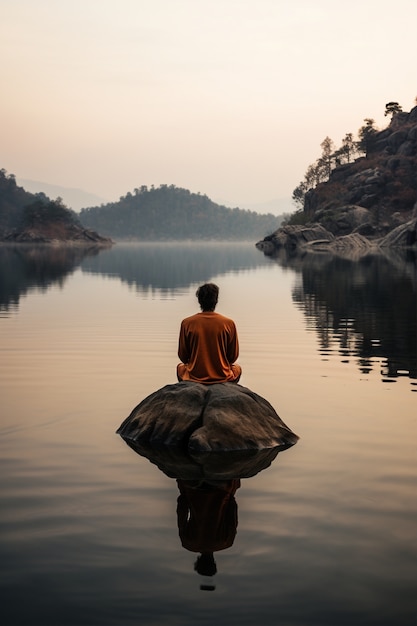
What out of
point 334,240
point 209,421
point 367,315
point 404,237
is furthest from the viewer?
point 334,240

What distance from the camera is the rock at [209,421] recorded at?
1094 cm

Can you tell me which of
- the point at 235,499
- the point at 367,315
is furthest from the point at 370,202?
the point at 235,499

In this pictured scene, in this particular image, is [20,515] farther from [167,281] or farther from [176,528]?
[167,281]

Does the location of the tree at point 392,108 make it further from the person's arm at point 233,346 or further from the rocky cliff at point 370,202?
the person's arm at point 233,346

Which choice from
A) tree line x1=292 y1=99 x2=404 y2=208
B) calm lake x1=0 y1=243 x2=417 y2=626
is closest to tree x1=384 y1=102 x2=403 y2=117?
tree line x1=292 y1=99 x2=404 y2=208

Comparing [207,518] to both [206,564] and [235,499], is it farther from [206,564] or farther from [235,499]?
[206,564]

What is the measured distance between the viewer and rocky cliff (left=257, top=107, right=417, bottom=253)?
415 feet

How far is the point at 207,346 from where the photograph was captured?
38.4 ft

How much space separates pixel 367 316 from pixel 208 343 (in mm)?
17686

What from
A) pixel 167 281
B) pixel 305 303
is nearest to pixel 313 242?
pixel 167 281

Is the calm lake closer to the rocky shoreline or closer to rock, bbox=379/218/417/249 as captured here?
rock, bbox=379/218/417/249

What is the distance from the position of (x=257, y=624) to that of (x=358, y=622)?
733 mm

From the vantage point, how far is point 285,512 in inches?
330

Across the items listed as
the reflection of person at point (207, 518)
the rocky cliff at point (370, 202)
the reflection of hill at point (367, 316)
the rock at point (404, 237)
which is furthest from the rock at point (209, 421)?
the rocky cliff at point (370, 202)
